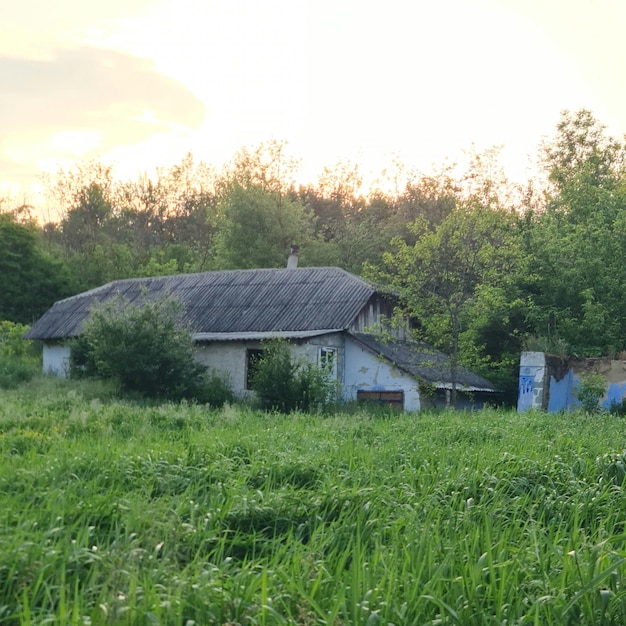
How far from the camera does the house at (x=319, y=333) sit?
75.3 feet

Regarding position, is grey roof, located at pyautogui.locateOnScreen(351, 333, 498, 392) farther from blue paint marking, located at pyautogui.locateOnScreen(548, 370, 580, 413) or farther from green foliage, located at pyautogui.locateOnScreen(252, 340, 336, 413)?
blue paint marking, located at pyautogui.locateOnScreen(548, 370, 580, 413)

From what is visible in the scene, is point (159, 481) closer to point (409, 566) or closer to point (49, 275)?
point (409, 566)

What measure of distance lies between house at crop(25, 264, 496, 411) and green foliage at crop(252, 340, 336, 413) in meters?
1.34

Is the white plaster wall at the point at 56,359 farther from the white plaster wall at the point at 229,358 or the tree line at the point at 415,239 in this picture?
the tree line at the point at 415,239

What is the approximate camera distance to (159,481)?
22.2ft

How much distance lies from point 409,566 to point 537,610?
90cm

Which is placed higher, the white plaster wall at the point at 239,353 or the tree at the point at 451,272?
the tree at the point at 451,272

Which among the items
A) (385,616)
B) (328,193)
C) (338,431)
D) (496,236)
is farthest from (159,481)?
(328,193)

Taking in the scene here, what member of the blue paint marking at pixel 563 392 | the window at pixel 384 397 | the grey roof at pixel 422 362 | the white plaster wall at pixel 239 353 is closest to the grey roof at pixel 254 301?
the white plaster wall at pixel 239 353

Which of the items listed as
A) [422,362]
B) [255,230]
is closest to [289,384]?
[422,362]

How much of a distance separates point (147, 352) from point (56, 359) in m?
10.0

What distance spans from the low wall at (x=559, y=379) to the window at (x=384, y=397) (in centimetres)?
395

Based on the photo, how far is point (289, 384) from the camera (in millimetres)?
19844

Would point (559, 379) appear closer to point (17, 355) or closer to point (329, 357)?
point (329, 357)
